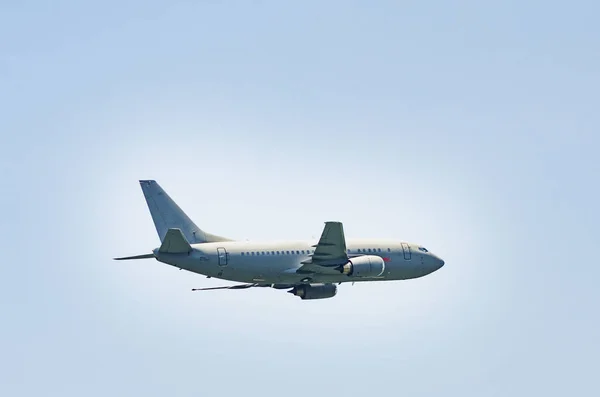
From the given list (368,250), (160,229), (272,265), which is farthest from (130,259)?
(368,250)

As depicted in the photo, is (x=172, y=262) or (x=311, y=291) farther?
(x=311, y=291)

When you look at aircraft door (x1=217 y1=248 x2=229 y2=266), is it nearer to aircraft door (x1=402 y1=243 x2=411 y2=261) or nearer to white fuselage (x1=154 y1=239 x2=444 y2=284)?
white fuselage (x1=154 y1=239 x2=444 y2=284)

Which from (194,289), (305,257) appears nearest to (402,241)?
(305,257)

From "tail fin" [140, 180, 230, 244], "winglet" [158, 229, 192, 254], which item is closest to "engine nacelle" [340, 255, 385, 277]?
"tail fin" [140, 180, 230, 244]

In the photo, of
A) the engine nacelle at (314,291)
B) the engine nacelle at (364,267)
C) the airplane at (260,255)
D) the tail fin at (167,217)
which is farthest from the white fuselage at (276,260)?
the engine nacelle at (314,291)

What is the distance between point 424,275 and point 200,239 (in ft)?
55.5

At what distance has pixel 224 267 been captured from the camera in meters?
79.6

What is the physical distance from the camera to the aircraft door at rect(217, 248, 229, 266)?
79.5 m

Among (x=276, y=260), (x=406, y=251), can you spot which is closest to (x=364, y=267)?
(x=276, y=260)

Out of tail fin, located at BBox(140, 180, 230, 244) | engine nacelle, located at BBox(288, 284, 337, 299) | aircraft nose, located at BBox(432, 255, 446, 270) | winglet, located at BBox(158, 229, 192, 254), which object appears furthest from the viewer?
aircraft nose, located at BBox(432, 255, 446, 270)

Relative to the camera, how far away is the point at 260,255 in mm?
81125

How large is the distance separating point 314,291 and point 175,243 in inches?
525

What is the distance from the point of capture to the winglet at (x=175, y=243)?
77188 mm

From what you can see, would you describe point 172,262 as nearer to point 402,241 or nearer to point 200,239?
point 200,239
